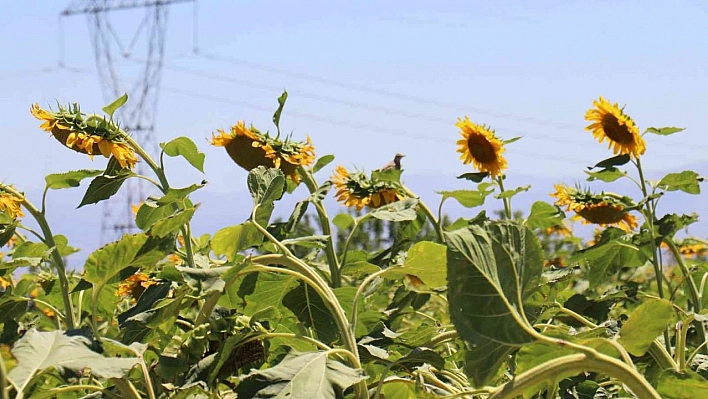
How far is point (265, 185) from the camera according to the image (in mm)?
870

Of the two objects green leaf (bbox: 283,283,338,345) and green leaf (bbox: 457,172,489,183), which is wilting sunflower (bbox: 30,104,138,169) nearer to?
green leaf (bbox: 283,283,338,345)

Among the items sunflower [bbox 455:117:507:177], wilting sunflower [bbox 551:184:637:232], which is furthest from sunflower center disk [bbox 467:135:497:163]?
wilting sunflower [bbox 551:184:637:232]

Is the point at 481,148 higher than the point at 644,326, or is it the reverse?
the point at 644,326

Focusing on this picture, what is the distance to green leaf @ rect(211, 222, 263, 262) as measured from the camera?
84cm

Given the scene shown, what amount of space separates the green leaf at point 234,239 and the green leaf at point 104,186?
0.86 ft

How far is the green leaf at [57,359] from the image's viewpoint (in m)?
0.54

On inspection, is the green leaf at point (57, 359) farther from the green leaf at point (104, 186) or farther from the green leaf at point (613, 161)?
the green leaf at point (613, 161)

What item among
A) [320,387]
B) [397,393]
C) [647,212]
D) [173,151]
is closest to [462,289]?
[320,387]

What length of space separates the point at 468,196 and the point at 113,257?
0.79m

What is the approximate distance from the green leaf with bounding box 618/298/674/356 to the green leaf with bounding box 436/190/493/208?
0.76 m

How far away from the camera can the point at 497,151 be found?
6.29 feet

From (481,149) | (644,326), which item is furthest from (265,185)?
(481,149)

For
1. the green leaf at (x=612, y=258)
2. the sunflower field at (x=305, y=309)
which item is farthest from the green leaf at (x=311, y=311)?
the green leaf at (x=612, y=258)

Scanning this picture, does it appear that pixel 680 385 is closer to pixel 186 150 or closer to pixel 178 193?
pixel 178 193
